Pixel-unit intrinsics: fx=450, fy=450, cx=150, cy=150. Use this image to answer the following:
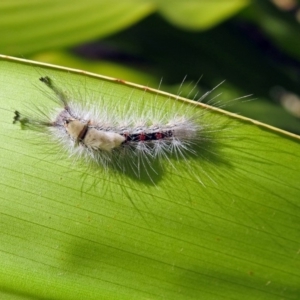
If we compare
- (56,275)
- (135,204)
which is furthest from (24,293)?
(135,204)

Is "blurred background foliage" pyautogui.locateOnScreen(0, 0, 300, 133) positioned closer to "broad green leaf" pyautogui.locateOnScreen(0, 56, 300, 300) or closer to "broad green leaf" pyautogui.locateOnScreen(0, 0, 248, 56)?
"broad green leaf" pyautogui.locateOnScreen(0, 0, 248, 56)

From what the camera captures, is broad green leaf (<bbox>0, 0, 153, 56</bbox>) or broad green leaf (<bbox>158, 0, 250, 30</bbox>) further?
broad green leaf (<bbox>158, 0, 250, 30</bbox>)

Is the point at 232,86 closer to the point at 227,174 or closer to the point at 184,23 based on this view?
the point at 184,23

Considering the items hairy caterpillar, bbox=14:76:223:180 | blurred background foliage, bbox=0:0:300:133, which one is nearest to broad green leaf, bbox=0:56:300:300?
hairy caterpillar, bbox=14:76:223:180

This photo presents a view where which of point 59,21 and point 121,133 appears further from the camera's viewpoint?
point 59,21

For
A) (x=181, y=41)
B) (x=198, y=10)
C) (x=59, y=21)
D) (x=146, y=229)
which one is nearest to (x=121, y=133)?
(x=146, y=229)

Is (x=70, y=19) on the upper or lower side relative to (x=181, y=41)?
lower

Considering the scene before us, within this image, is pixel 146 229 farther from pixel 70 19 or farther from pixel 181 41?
pixel 181 41

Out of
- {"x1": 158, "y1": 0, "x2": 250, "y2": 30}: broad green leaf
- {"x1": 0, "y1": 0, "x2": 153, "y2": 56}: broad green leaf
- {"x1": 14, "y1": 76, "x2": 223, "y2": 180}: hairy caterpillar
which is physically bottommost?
{"x1": 14, "y1": 76, "x2": 223, "y2": 180}: hairy caterpillar
